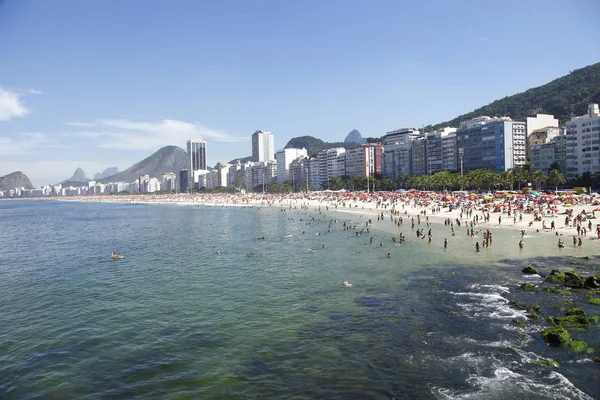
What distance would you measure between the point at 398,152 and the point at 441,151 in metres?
25.6

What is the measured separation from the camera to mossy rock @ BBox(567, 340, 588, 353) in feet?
46.9

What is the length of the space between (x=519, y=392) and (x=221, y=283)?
18138 mm

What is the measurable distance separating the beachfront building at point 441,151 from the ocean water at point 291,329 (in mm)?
100480

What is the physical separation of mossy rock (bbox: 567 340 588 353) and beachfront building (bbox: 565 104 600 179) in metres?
85.1

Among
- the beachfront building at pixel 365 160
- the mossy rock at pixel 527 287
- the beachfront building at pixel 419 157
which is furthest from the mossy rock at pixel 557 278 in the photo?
the beachfront building at pixel 365 160

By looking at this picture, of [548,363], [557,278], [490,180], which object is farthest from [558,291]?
[490,180]

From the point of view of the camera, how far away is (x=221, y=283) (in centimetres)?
2577

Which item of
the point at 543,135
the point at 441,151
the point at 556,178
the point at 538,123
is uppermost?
the point at 538,123

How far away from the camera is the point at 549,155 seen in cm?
9669

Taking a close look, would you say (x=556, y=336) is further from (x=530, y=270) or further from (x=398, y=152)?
(x=398, y=152)

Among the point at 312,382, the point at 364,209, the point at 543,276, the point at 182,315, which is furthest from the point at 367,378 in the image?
the point at 364,209

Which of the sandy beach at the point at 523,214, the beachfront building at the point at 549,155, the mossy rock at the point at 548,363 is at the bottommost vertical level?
the mossy rock at the point at 548,363

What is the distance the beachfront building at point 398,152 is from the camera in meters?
154

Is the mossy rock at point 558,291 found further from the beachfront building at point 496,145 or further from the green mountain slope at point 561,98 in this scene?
the green mountain slope at point 561,98
